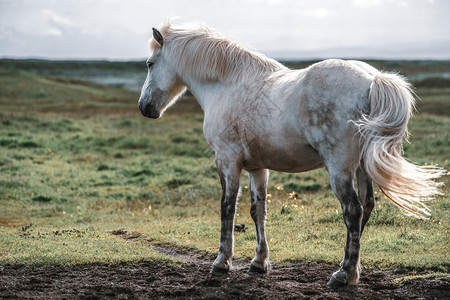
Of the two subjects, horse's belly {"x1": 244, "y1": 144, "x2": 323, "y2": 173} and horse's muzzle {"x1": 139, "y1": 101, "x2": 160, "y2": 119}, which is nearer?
horse's belly {"x1": 244, "y1": 144, "x2": 323, "y2": 173}

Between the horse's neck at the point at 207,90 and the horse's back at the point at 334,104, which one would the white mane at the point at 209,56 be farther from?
the horse's back at the point at 334,104

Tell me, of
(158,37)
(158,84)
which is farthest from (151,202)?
(158,37)

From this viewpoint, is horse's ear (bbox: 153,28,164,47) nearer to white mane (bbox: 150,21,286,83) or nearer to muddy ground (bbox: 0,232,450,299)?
white mane (bbox: 150,21,286,83)

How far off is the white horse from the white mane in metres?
0.01

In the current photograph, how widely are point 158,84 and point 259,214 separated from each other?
238cm

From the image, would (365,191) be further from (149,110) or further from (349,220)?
(149,110)

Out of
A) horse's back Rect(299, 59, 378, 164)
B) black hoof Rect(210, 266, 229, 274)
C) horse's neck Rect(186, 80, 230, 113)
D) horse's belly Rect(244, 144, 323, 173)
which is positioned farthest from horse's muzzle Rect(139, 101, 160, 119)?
horse's back Rect(299, 59, 378, 164)

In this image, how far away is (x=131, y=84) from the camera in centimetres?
7444

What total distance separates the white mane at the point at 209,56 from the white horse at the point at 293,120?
14mm

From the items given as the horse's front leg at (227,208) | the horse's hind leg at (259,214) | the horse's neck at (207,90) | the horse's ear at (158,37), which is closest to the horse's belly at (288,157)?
the horse's front leg at (227,208)

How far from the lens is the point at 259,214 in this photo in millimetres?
7270

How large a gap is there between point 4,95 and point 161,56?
1491 inches

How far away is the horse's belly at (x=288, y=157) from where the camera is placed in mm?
6015

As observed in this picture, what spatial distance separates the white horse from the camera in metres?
5.54
